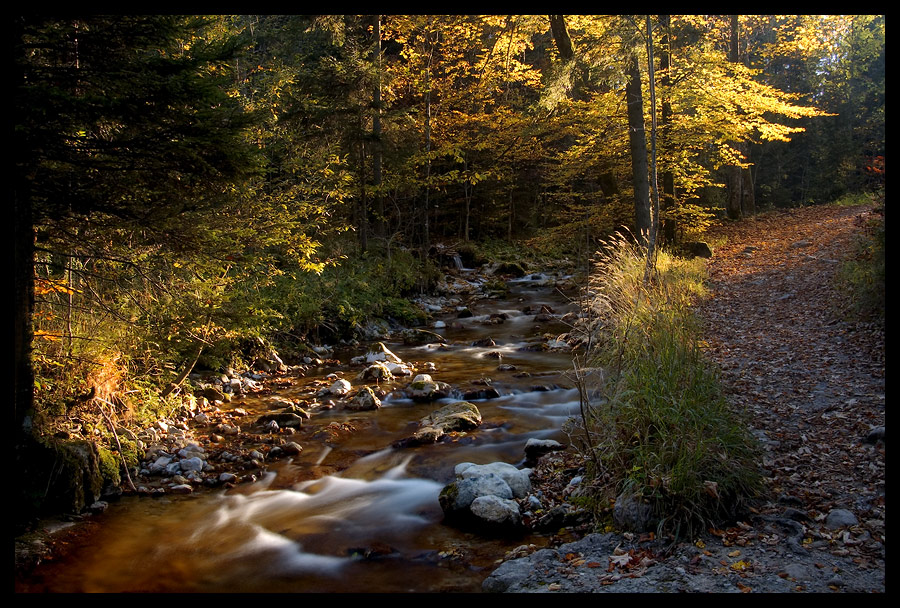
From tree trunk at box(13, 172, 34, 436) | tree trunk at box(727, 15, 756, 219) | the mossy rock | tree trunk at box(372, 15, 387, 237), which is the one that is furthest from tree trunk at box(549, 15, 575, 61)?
tree trunk at box(13, 172, 34, 436)

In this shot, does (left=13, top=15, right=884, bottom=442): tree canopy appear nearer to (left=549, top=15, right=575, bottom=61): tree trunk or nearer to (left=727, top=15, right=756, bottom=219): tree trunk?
(left=549, top=15, right=575, bottom=61): tree trunk

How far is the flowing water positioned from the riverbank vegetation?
34.1 inches

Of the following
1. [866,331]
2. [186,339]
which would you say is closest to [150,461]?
[186,339]

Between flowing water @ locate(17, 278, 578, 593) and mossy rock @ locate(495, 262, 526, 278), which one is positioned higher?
mossy rock @ locate(495, 262, 526, 278)

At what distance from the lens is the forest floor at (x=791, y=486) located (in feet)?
10.4

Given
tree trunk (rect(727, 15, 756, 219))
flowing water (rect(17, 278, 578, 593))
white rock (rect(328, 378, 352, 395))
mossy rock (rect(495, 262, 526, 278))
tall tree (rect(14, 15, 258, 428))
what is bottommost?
flowing water (rect(17, 278, 578, 593))

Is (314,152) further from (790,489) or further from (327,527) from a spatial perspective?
(790,489)

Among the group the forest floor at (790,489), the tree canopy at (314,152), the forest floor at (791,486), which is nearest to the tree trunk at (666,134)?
the tree canopy at (314,152)

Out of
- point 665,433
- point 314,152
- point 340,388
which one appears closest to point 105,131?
point 340,388

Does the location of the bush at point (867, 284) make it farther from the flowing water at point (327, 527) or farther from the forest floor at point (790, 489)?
the flowing water at point (327, 527)

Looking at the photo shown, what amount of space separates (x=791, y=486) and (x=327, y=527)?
3767 mm

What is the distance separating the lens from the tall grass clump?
383cm

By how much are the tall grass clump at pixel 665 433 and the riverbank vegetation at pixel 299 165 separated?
0.17 meters
